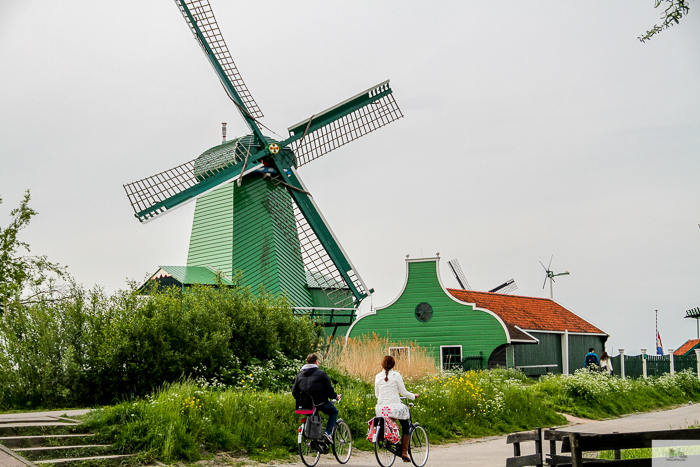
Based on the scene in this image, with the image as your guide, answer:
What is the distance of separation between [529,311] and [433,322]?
230 inches

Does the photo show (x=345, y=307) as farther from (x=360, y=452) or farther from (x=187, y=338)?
(x=360, y=452)

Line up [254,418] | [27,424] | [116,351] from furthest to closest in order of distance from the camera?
1. [116,351]
2. [254,418]
3. [27,424]

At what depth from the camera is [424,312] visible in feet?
93.2

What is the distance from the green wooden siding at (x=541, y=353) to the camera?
28.5 meters

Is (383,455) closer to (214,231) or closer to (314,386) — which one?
(314,386)

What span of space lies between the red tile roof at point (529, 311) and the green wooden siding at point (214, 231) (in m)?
9.35

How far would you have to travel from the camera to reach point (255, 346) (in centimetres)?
1773

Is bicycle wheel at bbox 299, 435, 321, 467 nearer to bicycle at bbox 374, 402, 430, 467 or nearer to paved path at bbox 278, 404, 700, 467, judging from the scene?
paved path at bbox 278, 404, 700, 467

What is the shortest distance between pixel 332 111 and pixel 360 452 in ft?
69.5

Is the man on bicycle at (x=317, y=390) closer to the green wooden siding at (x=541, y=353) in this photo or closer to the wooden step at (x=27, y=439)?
the wooden step at (x=27, y=439)

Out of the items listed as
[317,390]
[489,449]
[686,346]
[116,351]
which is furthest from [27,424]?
[686,346]

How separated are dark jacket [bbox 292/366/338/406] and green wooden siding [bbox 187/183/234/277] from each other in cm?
1835

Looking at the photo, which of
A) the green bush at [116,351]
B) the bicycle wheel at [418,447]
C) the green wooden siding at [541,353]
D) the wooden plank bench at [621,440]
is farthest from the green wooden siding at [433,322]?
the wooden plank bench at [621,440]

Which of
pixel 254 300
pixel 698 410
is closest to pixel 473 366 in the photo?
pixel 698 410
